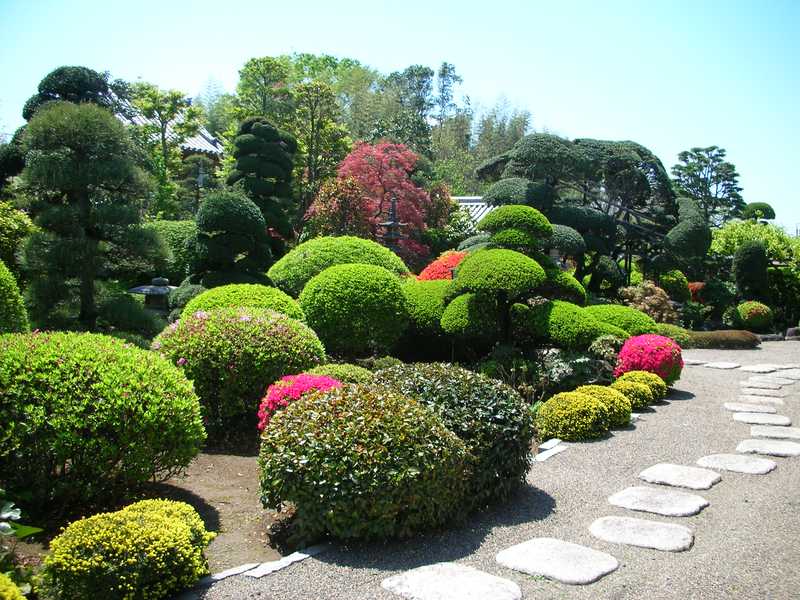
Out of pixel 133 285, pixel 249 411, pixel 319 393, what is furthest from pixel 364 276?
pixel 133 285

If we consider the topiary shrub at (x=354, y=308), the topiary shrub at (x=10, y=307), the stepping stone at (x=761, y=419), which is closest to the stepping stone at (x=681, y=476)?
the stepping stone at (x=761, y=419)

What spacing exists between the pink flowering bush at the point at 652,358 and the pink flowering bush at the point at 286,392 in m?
4.97

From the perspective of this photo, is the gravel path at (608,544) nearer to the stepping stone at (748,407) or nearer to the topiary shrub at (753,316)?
the stepping stone at (748,407)

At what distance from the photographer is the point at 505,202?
15164mm

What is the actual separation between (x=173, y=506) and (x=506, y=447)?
96.5 inches

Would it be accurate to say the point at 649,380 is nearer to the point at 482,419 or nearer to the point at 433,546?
the point at 482,419

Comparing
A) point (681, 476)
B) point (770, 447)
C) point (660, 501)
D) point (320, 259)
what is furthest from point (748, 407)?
point (320, 259)

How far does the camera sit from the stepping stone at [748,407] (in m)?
8.59

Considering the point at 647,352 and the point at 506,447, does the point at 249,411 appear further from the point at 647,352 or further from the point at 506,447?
the point at 647,352

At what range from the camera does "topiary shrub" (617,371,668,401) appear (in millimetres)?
8797

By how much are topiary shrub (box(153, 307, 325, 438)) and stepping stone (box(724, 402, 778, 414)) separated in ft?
18.4

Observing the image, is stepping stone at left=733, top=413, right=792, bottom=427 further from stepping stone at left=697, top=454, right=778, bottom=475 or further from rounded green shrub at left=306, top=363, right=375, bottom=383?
rounded green shrub at left=306, top=363, right=375, bottom=383

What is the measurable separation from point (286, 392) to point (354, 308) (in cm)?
395

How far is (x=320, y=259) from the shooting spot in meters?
11.6
